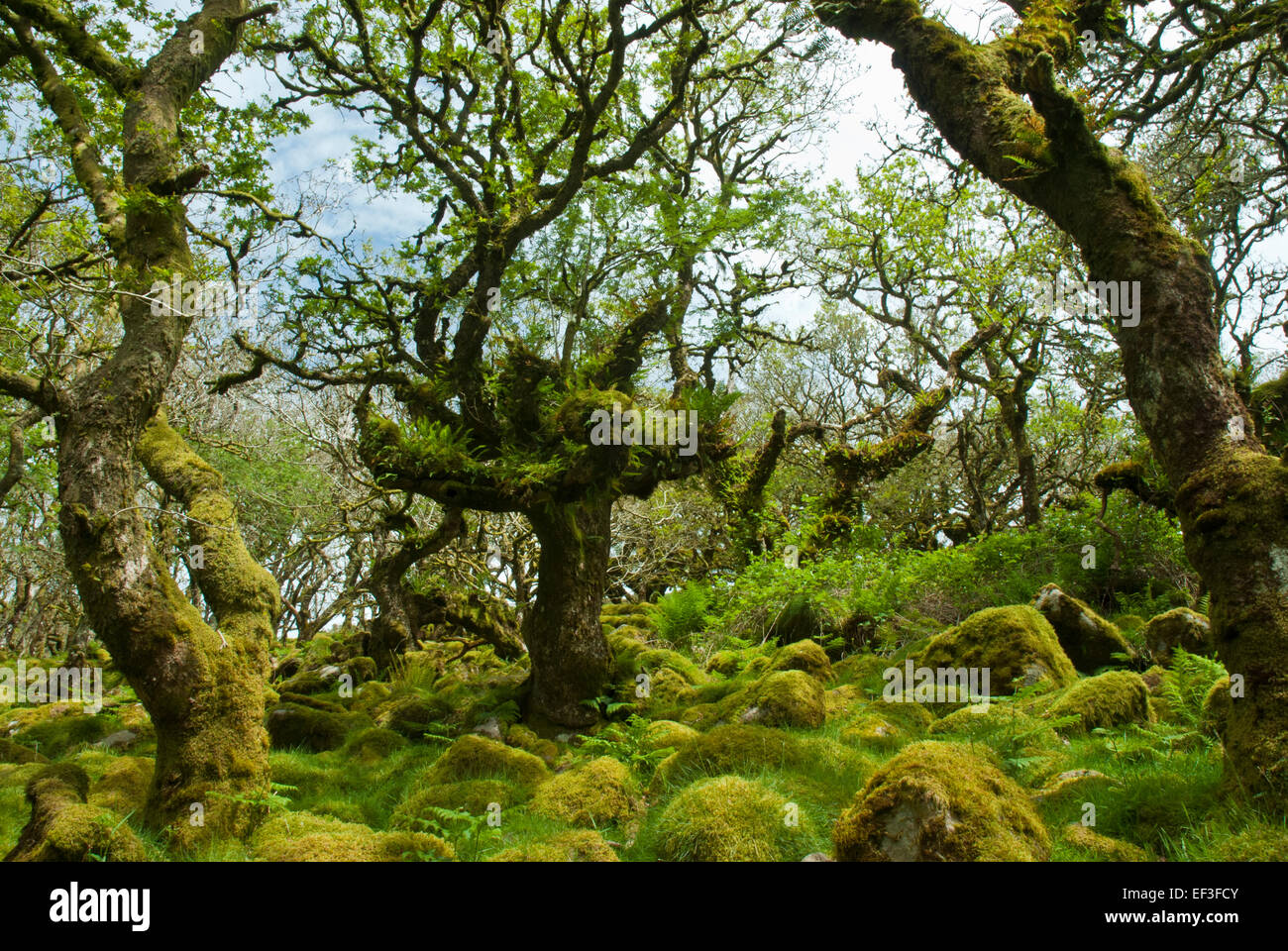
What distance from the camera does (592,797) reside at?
5.41 meters

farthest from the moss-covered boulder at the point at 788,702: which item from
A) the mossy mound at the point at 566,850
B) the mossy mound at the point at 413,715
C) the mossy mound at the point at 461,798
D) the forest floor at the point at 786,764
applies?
the mossy mound at the point at 413,715

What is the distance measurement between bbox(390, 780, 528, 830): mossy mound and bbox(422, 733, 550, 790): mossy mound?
32 cm

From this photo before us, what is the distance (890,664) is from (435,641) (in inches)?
366

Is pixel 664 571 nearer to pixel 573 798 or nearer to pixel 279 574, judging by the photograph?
pixel 573 798

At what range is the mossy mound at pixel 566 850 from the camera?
13.7ft

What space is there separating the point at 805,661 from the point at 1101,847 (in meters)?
5.03

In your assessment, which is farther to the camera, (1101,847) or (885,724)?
(885,724)

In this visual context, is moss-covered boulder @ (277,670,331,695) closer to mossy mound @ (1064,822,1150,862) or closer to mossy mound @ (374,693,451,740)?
mossy mound @ (374,693,451,740)

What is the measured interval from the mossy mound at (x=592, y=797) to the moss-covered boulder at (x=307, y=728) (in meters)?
4.19

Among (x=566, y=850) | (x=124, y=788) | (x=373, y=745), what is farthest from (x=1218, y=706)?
(x=124, y=788)

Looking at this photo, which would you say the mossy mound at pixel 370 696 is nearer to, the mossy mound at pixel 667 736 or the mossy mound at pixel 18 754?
the mossy mound at pixel 18 754

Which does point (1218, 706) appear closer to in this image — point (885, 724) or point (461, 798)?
point (885, 724)
